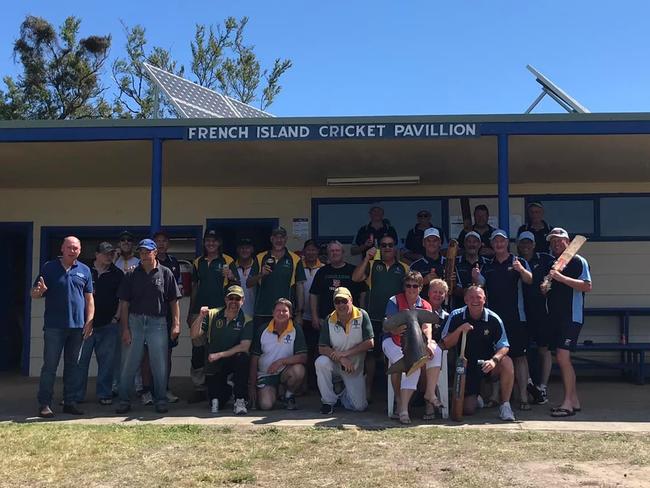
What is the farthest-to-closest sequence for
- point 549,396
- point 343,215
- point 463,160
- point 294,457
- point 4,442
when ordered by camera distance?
point 343,215
point 463,160
point 549,396
point 4,442
point 294,457

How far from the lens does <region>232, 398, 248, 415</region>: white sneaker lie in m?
6.12

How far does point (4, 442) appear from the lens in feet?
16.8

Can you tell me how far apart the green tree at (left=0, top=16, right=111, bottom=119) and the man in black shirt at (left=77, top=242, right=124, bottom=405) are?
2070cm

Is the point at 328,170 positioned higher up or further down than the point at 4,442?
higher up

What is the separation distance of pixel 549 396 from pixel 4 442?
5.36m

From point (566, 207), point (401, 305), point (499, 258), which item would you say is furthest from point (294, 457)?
point (566, 207)

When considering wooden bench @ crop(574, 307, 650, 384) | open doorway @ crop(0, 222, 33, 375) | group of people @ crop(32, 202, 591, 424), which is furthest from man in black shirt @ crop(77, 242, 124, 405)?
wooden bench @ crop(574, 307, 650, 384)

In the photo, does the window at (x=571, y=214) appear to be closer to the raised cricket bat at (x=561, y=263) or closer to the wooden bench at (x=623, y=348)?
the wooden bench at (x=623, y=348)

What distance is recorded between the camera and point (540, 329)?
6.59 m

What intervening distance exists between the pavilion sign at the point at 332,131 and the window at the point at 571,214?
9.41ft

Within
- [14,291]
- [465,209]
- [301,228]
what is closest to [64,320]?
[301,228]

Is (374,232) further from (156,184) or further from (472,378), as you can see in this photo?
(156,184)

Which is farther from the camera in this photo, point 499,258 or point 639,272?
point 639,272

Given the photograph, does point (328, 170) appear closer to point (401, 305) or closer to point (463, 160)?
point (463, 160)
